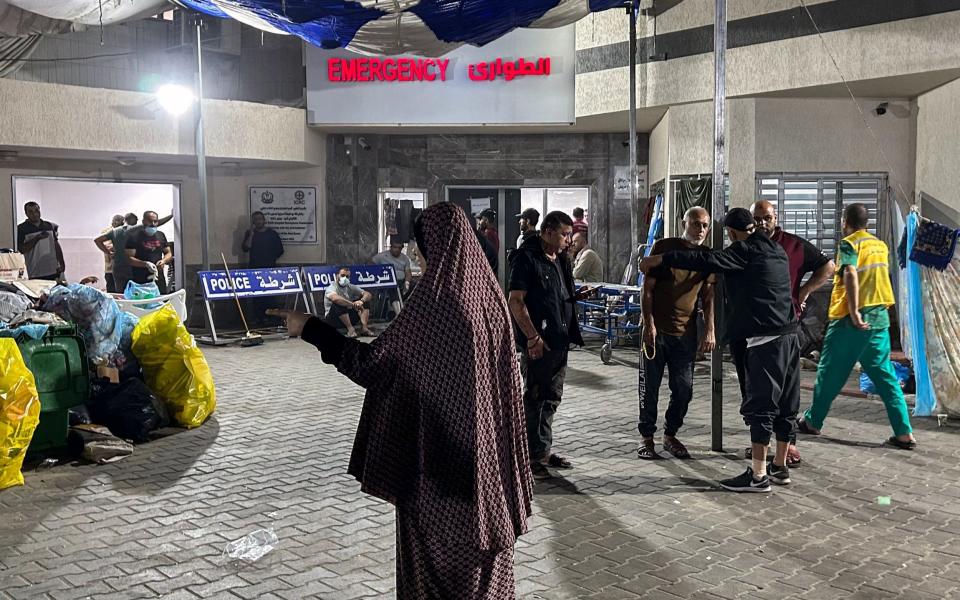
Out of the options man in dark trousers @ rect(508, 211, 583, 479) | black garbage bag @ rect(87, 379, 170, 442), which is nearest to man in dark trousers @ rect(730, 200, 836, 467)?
man in dark trousers @ rect(508, 211, 583, 479)

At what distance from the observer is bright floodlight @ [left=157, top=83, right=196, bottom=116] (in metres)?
13.8

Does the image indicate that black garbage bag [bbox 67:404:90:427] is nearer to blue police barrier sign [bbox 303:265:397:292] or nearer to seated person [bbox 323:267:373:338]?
seated person [bbox 323:267:373:338]

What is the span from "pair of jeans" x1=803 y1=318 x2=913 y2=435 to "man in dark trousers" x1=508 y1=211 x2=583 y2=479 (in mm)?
2225

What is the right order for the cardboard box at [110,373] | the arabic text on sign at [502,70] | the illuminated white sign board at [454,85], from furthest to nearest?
the arabic text on sign at [502,70], the illuminated white sign board at [454,85], the cardboard box at [110,373]

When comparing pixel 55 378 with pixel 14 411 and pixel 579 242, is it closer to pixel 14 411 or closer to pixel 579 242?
pixel 14 411

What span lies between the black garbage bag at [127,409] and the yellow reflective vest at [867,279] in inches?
221

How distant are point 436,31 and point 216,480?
527 cm

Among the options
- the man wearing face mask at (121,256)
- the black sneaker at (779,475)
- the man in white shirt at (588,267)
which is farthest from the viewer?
the man wearing face mask at (121,256)

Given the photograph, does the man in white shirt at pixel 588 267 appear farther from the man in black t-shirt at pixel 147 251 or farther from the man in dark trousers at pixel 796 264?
the man in black t-shirt at pixel 147 251

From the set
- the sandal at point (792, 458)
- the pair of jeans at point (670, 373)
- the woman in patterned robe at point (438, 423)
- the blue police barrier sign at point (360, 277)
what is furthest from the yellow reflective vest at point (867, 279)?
the blue police barrier sign at point (360, 277)

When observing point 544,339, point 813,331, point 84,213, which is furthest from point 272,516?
point 84,213

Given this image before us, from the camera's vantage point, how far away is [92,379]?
7695 mm

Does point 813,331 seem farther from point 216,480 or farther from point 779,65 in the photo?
point 216,480

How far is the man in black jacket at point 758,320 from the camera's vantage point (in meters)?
5.77
